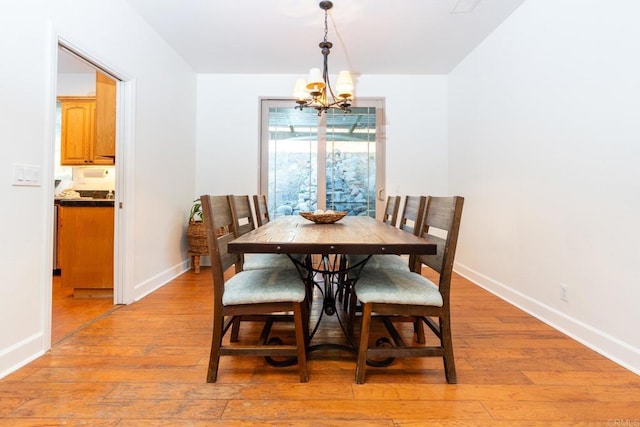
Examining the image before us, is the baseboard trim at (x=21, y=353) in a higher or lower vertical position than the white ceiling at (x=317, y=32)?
lower

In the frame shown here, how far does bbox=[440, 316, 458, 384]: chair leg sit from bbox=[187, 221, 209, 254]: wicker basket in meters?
2.89

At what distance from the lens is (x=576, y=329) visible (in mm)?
2020

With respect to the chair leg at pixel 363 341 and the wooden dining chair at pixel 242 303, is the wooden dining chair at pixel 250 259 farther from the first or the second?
the chair leg at pixel 363 341

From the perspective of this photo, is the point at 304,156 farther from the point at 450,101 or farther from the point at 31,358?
the point at 31,358

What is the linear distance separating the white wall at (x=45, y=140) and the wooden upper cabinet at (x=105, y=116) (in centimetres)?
25

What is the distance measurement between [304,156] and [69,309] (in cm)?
297

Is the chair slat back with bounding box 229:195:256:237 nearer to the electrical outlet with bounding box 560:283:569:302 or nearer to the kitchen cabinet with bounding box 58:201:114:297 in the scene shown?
the kitchen cabinet with bounding box 58:201:114:297

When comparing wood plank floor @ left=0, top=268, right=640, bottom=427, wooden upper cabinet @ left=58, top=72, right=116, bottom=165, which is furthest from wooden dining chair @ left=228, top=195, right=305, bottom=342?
wooden upper cabinet @ left=58, top=72, right=116, bottom=165

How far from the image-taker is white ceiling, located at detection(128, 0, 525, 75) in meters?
2.66

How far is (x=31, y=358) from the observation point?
1686mm

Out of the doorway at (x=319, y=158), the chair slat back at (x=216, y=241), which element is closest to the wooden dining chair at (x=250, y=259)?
the chair slat back at (x=216, y=241)

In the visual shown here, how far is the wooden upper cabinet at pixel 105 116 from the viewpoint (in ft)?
9.16

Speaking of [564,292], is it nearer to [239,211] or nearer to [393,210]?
[393,210]

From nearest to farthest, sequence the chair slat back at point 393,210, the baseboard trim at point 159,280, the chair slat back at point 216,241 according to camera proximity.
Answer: the chair slat back at point 216,241, the chair slat back at point 393,210, the baseboard trim at point 159,280
